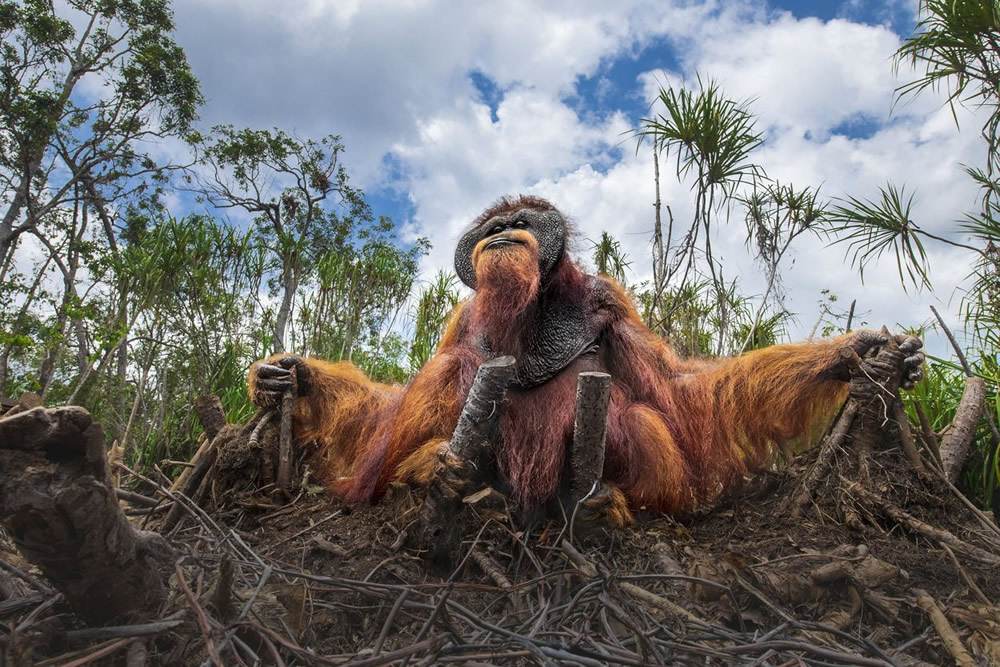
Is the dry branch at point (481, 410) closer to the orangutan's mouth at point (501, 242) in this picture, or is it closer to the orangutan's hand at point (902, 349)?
the orangutan's mouth at point (501, 242)

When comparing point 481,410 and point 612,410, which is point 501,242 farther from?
point 481,410

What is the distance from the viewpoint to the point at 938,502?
8.52 feet

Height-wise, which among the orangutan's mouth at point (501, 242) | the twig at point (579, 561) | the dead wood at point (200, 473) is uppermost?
the orangutan's mouth at point (501, 242)

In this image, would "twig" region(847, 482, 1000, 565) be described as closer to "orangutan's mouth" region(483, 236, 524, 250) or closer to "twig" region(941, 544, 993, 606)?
"twig" region(941, 544, 993, 606)

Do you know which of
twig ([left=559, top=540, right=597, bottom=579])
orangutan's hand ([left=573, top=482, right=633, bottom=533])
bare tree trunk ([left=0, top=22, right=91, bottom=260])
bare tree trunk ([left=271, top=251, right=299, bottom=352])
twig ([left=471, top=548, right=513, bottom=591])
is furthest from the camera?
bare tree trunk ([left=0, top=22, right=91, bottom=260])

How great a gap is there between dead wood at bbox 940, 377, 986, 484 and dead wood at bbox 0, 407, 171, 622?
129 inches

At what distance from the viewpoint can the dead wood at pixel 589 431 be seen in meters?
2.19

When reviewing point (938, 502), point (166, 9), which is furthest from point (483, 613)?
point (166, 9)

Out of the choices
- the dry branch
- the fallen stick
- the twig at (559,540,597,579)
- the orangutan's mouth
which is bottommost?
the fallen stick

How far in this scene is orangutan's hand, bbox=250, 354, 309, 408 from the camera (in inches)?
124

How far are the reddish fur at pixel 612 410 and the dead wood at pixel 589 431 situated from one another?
0.72ft

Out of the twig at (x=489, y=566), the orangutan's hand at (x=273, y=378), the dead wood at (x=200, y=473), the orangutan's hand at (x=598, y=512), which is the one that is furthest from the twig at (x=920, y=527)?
the dead wood at (x=200, y=473)

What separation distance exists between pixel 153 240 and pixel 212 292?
3.41ft

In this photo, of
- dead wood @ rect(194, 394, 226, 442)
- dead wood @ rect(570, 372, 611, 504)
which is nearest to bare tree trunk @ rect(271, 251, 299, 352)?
dead wood @ rect(194, 394, 226, 442)
